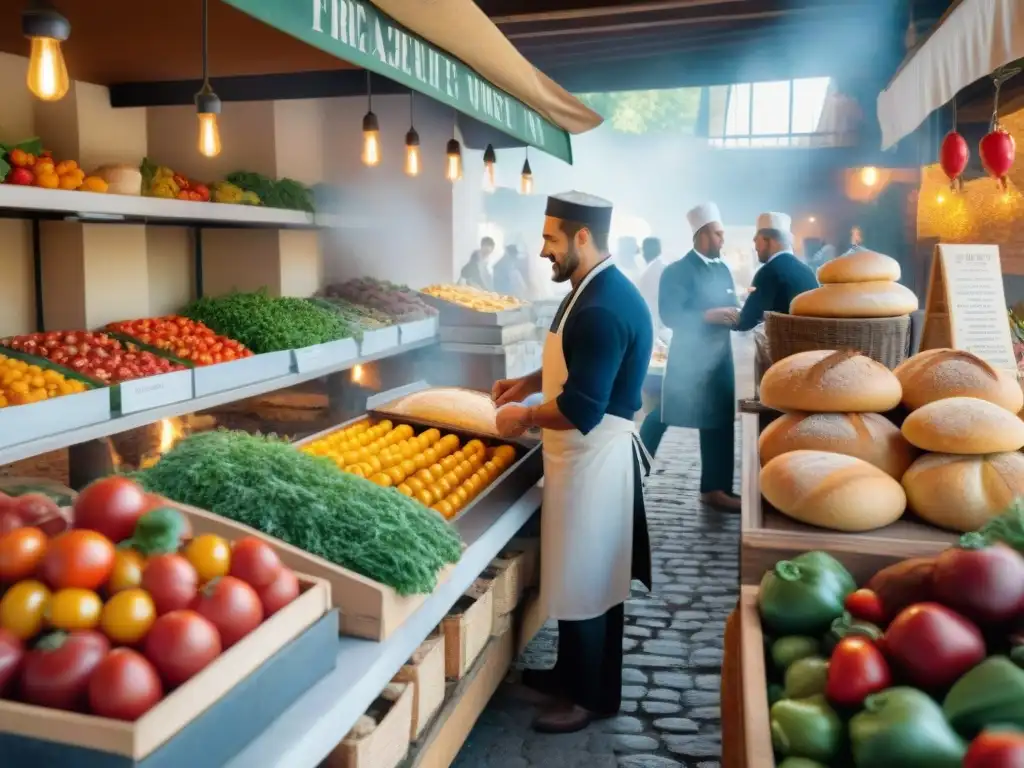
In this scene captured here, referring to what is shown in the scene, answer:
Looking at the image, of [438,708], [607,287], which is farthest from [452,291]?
[438,708]

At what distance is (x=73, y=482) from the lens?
17.2 feet

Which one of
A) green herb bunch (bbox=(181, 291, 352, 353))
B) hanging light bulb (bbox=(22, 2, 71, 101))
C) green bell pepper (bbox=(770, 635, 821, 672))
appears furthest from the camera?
green herb bunch (bbox=(181, 291, 352, 353))

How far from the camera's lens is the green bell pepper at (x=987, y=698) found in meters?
1.47

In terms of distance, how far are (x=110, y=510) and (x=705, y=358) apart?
17.5ft

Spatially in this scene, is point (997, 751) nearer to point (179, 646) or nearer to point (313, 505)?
point (179, 646)

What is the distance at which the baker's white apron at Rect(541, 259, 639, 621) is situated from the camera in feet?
11.5

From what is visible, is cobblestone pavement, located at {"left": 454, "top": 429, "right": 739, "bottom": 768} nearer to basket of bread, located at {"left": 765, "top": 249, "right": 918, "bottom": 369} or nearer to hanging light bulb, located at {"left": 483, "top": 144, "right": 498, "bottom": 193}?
basket of bread, located at {"left": 765, "top": 249, "right": 918, "bottom": 369}

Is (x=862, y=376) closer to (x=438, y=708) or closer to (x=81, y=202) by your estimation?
(x=438, y=708)

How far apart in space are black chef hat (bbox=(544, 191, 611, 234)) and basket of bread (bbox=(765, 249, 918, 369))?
0.77 meters

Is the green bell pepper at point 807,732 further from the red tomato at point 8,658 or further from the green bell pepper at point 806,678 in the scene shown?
the red tomato at point 8,658

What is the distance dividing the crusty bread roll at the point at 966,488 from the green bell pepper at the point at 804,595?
0.40m

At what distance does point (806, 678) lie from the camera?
180 cm

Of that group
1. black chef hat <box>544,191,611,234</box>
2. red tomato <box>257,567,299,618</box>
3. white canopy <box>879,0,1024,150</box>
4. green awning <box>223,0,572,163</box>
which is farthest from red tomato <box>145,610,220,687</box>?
white canopy <box>879,0,1024,150</box>

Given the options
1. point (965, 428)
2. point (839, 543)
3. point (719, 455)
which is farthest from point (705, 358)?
point (839, 543)
